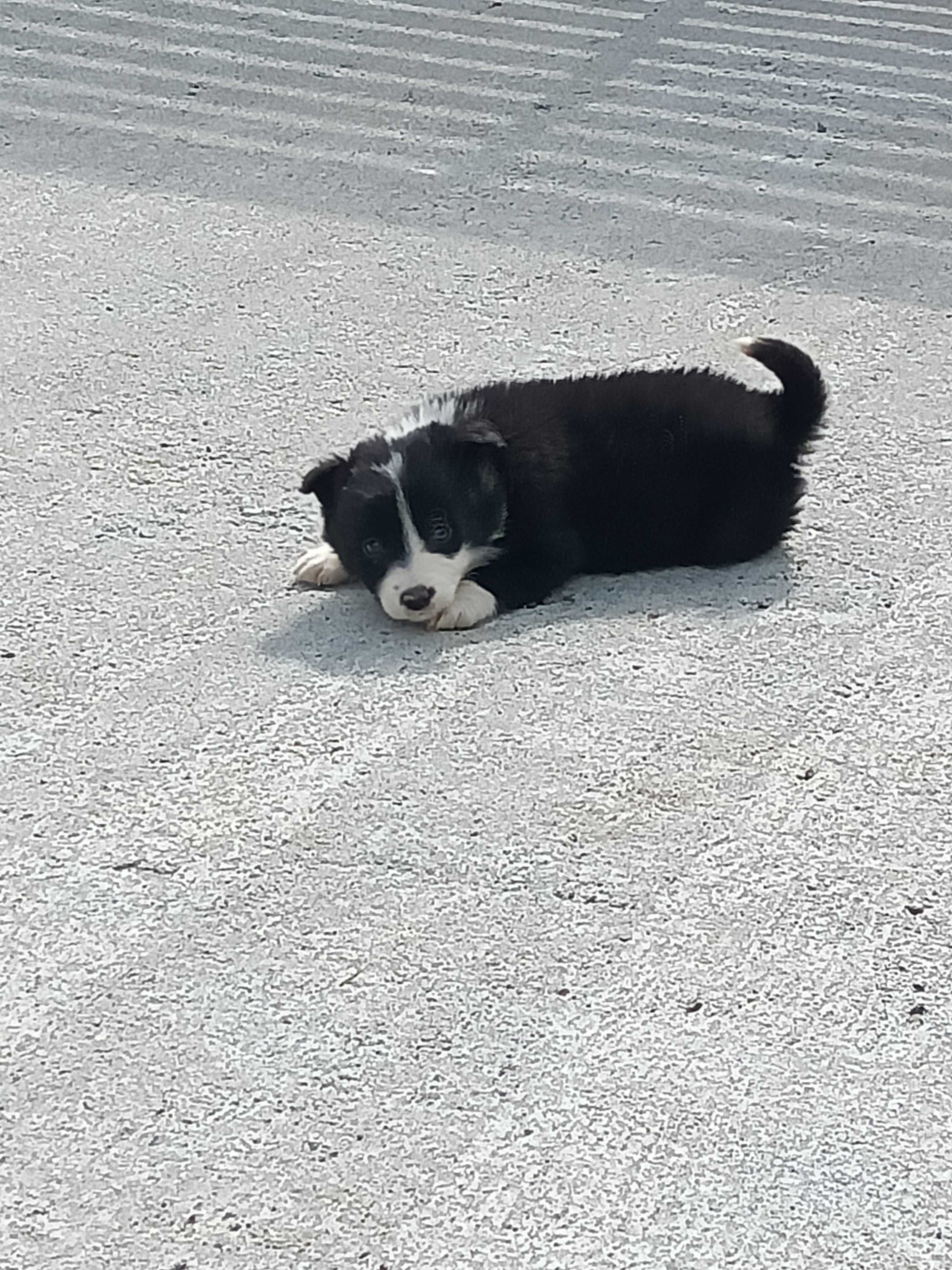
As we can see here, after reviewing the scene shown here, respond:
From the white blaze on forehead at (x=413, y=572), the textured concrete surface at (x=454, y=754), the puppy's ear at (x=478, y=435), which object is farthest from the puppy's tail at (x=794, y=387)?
the white blaze on forehead at (x=413, y=572)

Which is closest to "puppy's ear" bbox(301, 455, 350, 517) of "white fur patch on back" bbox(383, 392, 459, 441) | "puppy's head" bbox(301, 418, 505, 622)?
"puppy's head" bbox(301, 418, 505, 622)

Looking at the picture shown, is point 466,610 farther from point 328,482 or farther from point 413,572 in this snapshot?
point 328,482

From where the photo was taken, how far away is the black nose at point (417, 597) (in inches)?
149

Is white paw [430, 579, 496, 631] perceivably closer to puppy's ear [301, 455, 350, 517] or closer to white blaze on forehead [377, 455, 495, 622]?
white blaze on forehead [377, 455, 495, 622]

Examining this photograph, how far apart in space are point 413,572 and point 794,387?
2.77 feet

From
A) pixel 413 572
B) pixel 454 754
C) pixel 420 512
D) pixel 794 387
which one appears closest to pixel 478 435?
pixel 420 512

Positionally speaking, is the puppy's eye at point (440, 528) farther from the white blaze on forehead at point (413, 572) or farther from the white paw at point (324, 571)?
the white paw at point (324, 571)

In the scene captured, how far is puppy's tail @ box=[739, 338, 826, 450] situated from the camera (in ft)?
13.2

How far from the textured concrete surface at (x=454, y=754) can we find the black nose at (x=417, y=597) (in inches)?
2.8

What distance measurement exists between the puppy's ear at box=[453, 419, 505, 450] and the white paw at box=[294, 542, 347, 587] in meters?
0.33

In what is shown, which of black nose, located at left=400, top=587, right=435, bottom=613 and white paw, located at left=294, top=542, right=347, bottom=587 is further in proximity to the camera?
white paw, located at left=294, top=542, right=347, bottom=587

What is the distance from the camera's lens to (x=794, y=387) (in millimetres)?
4047

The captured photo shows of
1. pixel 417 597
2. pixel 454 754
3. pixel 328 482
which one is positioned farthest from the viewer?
pixel 328 482

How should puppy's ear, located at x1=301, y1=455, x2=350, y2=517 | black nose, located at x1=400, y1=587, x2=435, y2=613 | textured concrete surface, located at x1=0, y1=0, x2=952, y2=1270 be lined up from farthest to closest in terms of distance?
puppy's ear, located at x1=301, y1=455, x2=350, y2=517
black nose, located at x1=400, y1=587, x2=435, y2=613
textured concrete surface, located at x1=0, y1=0, x2=952, y2=1270
